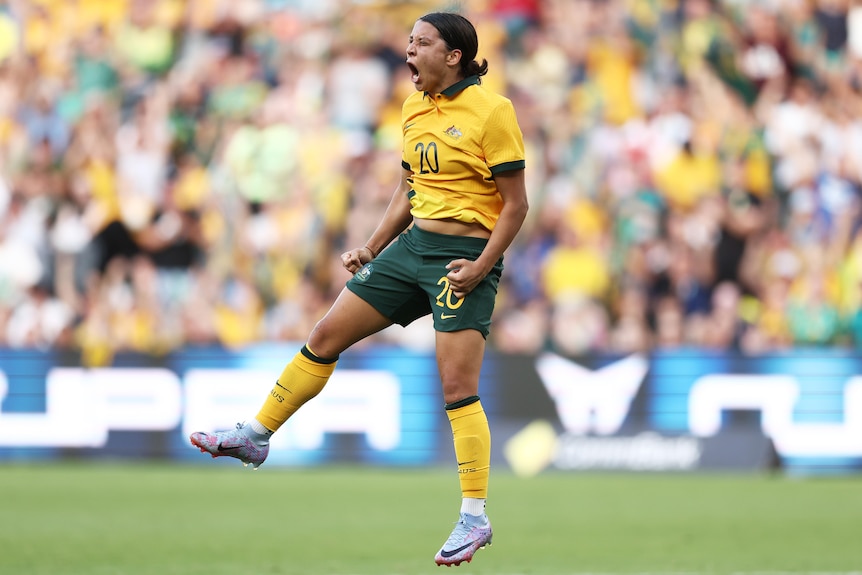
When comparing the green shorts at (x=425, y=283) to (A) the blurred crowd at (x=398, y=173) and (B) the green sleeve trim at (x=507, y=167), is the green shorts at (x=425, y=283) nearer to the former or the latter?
(B) the green sleeve trim at (x=507, y=167)

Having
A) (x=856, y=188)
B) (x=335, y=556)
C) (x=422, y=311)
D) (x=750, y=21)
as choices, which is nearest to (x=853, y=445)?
→ (x=856, y=188)

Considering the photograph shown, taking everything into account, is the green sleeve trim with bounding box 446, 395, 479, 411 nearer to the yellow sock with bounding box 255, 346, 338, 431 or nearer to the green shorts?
the green shorts

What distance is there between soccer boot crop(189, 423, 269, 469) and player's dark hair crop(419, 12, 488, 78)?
6.38 feet

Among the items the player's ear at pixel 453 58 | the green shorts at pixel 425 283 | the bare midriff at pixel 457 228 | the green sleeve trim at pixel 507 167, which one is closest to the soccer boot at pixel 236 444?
the green shorts at pixel 425 283

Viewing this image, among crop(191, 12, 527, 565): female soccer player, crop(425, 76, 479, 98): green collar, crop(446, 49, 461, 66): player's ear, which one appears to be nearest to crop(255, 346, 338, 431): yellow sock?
crop(191, 12, 527, 565): female soccer player

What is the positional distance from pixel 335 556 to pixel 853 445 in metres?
7.26

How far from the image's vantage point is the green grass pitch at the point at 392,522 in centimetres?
782

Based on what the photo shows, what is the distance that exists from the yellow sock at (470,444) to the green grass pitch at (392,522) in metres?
1.22

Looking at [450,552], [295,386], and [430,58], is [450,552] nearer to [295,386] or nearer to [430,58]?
[295,386]

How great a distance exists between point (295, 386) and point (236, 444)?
39 cm

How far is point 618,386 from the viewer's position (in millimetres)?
14047

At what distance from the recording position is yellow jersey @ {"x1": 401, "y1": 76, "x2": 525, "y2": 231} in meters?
6.17

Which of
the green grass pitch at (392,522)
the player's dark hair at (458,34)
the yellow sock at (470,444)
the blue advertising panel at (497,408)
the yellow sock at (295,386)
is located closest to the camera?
the player's dark hair at (458,34)

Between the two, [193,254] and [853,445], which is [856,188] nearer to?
[853,445]
